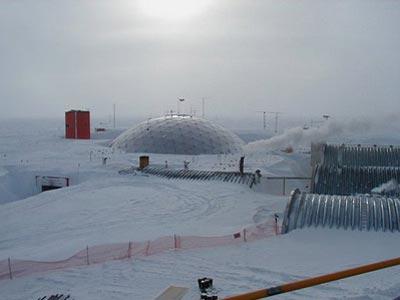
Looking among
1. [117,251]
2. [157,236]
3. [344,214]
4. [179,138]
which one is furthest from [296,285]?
[179,138]

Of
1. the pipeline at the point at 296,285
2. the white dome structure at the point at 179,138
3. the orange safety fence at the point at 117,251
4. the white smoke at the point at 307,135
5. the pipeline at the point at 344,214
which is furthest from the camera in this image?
the white smoke at the point at 307,135

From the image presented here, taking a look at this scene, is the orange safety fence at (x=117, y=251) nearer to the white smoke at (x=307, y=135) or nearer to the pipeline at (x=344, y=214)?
the pipeline at (x=344, y=214)

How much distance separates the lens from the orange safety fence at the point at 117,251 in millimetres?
12375

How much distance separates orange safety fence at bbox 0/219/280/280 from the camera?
1238 centimetres

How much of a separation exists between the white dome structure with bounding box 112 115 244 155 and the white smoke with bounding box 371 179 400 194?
20277 mm

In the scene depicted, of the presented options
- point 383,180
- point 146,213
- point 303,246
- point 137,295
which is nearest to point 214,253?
point 303,246

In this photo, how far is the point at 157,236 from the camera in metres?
16.2

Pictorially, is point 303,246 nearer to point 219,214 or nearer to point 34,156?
point 219,214

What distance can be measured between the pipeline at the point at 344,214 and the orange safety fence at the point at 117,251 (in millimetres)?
911

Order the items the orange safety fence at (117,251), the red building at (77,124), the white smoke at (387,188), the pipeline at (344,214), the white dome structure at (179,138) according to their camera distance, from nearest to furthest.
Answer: the orange safety fence at (117,251), the pipeline at (344,214), the white smoke at (387,188), the white dome structure at (179,138), the red building at (77,124)

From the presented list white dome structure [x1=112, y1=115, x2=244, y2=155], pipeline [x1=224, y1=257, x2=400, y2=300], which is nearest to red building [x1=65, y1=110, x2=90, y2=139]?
white dome structure [x1=112, y1=115, x2=244, y2=155]

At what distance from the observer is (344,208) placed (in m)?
15.1

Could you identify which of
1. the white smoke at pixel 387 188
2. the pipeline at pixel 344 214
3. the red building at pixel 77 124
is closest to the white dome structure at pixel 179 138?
the red building at pixel 77 124

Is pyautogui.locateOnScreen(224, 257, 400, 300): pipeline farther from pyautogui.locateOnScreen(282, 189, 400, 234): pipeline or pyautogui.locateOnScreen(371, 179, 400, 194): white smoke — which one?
pyautogui.locateOnScreen(371, 179, 400, 194): white smoke
